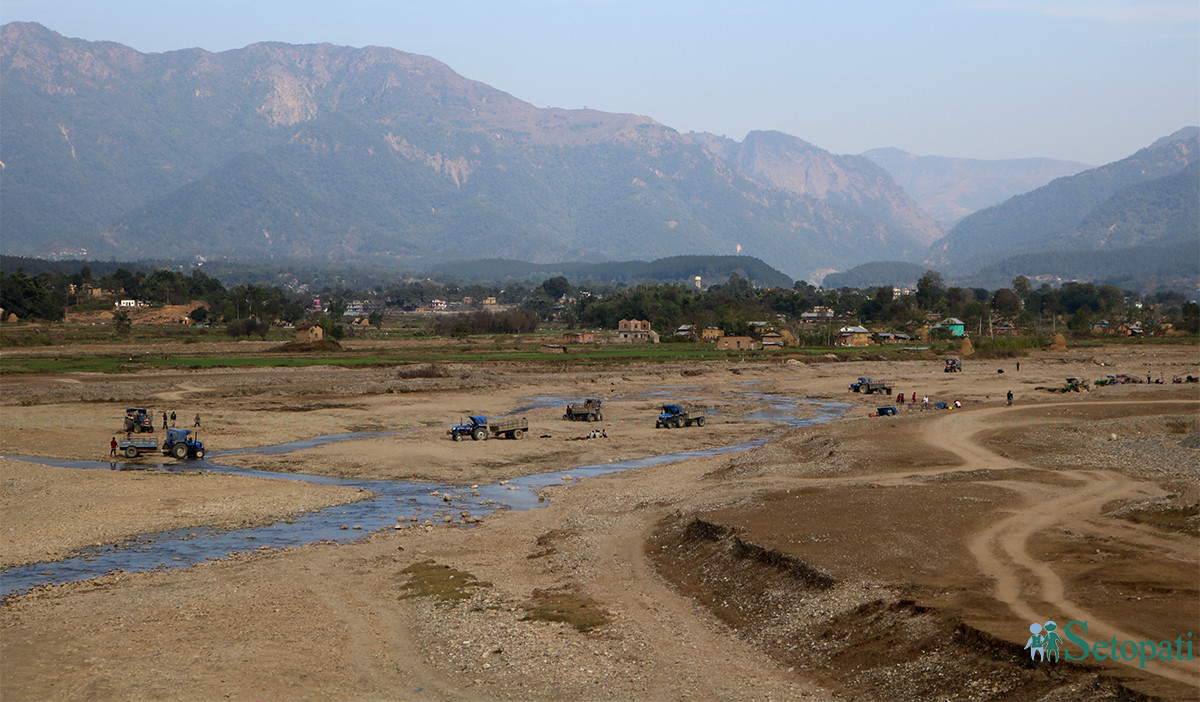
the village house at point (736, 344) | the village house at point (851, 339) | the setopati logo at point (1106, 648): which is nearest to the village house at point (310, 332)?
the village house at point (736, 344)

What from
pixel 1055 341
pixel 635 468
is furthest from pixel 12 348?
pixel 1055 341

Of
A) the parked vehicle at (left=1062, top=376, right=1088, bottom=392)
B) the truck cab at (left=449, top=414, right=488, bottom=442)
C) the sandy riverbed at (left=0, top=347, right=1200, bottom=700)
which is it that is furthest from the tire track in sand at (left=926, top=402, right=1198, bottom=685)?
the parked vehicle at (left=1062, top=376, right=1088, bottom=392)

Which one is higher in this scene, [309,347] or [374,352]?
[309,347]

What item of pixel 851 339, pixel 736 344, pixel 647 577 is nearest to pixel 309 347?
pixel 736 344

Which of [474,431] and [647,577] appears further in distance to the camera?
[474,431]

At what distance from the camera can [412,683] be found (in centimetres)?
1945

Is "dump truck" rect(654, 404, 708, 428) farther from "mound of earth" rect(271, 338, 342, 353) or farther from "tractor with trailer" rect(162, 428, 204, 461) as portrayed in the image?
"mound of earth" rect(271, 338, 342, 353)

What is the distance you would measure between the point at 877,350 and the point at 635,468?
10032 centimetres

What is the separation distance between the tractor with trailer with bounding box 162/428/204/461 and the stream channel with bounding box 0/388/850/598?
0.97m

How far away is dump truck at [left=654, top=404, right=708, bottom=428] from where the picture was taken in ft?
205

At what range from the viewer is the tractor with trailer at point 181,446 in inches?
1902

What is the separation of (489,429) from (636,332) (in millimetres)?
119860

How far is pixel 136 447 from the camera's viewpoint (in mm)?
48156

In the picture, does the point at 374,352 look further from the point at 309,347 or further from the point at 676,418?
the point at 676,418
